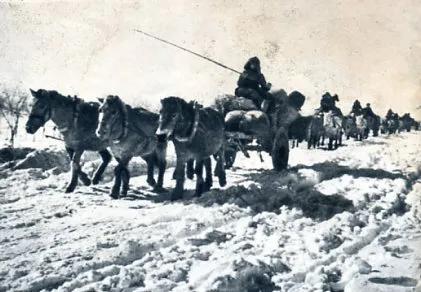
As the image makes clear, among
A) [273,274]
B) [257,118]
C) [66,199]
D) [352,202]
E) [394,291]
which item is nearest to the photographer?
[394,291]

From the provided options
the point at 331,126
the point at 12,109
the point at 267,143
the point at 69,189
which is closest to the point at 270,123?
the point at 267,143

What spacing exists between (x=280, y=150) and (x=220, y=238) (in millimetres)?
6892

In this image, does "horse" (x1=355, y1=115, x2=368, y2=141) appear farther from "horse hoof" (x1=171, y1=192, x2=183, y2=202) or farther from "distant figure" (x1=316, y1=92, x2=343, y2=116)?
"horse hoof" (x1=171, y1=192, x2=183, y2=202)

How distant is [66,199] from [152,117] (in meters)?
2.55

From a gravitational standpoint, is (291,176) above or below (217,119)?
below

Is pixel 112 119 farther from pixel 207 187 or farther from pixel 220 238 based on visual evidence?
pixel 220 238

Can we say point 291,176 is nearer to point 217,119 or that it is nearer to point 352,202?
point 217,119

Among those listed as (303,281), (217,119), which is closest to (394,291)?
(303,281)

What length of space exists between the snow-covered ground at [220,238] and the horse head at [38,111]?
1316 mm

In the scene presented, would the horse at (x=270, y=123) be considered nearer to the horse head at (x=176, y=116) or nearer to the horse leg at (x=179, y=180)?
the horse head at (x=176, y=116)

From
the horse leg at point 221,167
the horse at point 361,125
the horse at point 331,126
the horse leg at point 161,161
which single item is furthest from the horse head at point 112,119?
the horse at point 361,125

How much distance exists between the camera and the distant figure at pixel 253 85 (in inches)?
477

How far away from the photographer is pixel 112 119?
28.4 feet

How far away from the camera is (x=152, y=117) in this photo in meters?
10.0
